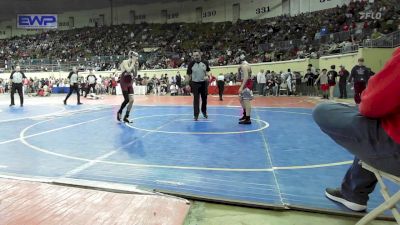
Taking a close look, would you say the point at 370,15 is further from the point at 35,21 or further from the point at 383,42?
the point at 35,21

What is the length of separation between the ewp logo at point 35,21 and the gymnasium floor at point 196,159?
121ft

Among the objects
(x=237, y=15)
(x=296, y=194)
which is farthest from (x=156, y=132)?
(x=237, y=15)

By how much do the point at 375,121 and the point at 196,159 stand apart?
321 cm

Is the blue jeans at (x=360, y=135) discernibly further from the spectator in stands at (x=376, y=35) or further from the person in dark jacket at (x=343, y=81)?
the spectator in stands at (x=376, y=35)

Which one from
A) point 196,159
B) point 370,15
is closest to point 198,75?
point 196,159

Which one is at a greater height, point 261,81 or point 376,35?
point 376,35

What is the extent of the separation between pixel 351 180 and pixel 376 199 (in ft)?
1.69

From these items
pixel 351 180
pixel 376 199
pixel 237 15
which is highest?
pixel 237 15

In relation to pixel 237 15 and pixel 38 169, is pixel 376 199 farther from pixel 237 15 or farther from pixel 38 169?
pixel 237 15

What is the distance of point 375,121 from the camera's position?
2496 millimetres

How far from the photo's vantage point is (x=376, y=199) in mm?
3668

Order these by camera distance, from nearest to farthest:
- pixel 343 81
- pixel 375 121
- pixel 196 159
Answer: pixel 375 121 → pixel 196 159 → pixel 343 81

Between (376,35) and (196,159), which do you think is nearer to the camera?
(196,159)

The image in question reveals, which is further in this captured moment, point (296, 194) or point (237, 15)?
point (237, 15)
